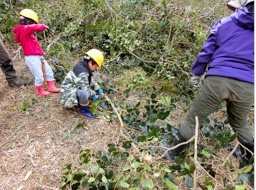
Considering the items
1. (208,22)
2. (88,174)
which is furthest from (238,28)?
(208,22)

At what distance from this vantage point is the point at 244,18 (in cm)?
216

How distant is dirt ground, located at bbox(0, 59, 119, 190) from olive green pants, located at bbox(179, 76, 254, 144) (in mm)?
1008

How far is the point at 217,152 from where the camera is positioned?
2.95 m

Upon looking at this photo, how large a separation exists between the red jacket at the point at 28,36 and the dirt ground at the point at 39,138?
64 cm

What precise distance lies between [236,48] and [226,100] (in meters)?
0.49

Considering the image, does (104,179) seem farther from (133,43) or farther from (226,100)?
(133,43)

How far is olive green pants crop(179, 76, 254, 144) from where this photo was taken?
7.48 feet

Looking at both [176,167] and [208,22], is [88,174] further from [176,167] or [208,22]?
[208,22]

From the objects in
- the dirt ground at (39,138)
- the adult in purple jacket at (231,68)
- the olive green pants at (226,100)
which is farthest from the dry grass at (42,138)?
the adult in purple jacket at (231,68)

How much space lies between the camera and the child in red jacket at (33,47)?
3350 mm

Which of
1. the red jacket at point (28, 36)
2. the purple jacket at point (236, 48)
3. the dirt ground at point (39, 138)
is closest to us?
the purple jacket at point (236, 48)

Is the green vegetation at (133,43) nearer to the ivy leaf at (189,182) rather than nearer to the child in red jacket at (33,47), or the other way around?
the child in red jacket at (33,47)

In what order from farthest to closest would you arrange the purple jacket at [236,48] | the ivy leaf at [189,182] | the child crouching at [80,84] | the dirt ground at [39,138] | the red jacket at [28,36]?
the red jacket at [28,36]
the child crouching at [80,84]
the dirt ground at [39,138]
the purple jacket at [236,48]
the ivy leaf at [189,182]

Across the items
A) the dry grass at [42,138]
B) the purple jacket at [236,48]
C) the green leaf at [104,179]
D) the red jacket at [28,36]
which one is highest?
the purple jacket at [236,48]
